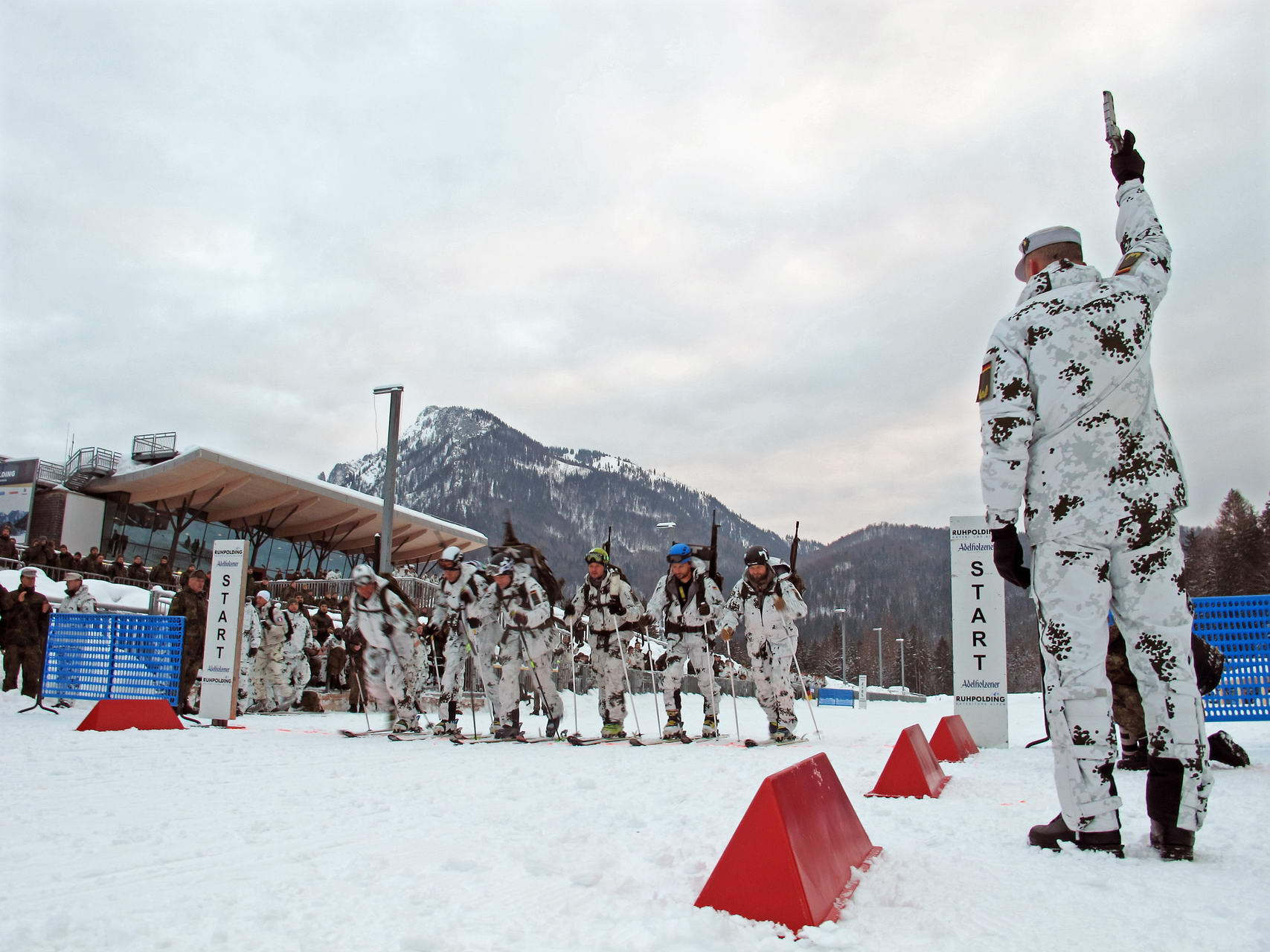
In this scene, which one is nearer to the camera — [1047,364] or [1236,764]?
[1047,364]

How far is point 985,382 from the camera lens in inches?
148

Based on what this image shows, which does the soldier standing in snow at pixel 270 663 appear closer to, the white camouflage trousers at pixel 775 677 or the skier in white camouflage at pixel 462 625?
the skier in white camouflage at pixel 462 625

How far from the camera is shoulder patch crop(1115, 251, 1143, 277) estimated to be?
12.6 ft

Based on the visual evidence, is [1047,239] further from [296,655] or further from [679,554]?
[296,655]

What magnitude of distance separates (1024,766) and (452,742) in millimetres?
5938

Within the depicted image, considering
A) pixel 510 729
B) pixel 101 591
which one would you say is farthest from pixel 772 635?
pixel 101 591

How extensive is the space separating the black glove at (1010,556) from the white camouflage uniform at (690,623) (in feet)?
24.2

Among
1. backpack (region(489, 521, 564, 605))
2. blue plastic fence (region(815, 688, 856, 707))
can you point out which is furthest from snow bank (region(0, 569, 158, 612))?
blue plastic fence (region(815, 688, 856, 707))

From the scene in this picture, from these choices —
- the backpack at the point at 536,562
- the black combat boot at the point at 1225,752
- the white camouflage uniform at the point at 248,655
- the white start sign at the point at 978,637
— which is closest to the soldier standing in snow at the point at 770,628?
the white start sign at the point at 978,637

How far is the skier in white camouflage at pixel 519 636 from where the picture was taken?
10.5 m

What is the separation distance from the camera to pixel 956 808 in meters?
4.61

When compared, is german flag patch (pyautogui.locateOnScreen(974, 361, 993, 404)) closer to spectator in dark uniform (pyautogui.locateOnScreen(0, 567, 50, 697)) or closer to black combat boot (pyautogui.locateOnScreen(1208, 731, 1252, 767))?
black combat boot (pyautogui.locateOnScreen(1208, 731, 1252, 767))

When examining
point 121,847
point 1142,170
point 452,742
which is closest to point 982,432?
point 1142,170

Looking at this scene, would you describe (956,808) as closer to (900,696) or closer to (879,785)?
(879,785)
